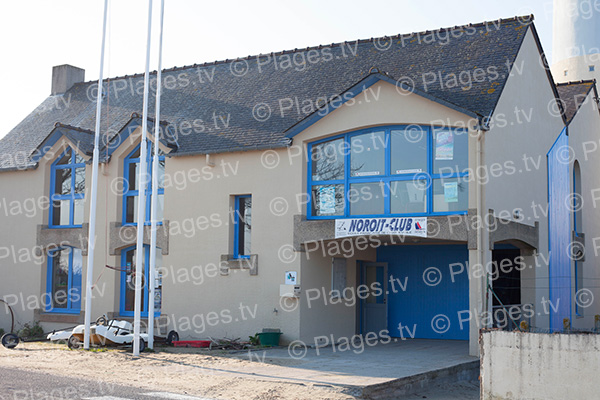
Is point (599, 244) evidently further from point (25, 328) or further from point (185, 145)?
point (25, 328)

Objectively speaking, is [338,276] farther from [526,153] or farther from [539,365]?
[539,365]

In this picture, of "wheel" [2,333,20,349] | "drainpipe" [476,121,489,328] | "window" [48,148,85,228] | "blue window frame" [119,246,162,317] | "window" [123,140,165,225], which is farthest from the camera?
"window" [48,148,85,228]

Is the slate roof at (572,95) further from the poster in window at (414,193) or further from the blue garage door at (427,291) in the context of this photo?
the poster in window at (414,193)

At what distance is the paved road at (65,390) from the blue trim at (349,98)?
328 inches

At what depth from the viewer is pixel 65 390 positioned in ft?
35.1

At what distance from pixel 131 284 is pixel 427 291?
8.39 meters

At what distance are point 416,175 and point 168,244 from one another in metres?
7.10

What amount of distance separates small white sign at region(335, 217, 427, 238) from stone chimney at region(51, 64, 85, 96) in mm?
14057

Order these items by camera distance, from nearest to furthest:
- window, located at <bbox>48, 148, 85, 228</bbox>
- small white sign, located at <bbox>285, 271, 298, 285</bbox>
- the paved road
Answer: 1. the paved road
2. small white sign, located at <bbox>285, 271, 298, 285</bbox>
3. window, located at <bbox>48, 148, 85, 228</bbox>

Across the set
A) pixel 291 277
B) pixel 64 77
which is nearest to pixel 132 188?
pixel 291 277

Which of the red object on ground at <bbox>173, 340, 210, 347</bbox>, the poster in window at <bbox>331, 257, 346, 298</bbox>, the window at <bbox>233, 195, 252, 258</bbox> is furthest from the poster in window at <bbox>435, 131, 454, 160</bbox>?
the red object on ground at <bbox>173, 340, 210, 347</bbox>

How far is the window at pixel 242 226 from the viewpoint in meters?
18.7

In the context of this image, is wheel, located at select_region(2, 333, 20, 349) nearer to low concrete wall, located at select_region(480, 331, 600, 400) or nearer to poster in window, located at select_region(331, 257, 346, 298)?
poster in window, located at select_region(331, 257, 346, 298)

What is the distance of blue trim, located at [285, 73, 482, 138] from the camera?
16172mm
